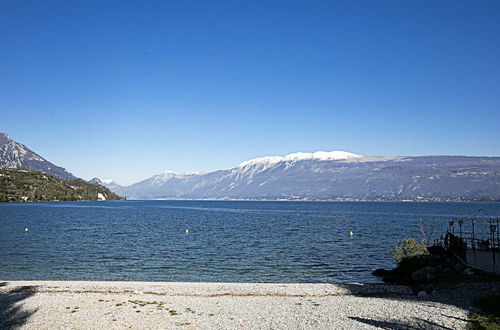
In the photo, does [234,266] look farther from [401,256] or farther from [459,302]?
[459,302]

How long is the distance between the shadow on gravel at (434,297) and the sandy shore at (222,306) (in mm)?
42

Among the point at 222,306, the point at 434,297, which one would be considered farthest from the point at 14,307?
the point at 434,297

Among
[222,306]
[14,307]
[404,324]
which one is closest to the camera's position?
[404,324]

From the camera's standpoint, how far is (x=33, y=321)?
61.8ft

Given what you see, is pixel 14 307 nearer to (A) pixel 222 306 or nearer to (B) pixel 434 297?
(A) pixel 222 306

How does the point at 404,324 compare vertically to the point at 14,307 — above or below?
above

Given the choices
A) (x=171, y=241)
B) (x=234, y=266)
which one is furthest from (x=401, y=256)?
(x=171, y=241)

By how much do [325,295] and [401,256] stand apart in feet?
50.6

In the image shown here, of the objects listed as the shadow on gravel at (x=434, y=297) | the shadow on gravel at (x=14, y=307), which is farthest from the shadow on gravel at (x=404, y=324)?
the shadow on gravel at (x=14, y=307)

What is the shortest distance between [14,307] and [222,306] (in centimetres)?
1058

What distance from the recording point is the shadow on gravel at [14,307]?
1872 cm

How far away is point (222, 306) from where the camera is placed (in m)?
21.9

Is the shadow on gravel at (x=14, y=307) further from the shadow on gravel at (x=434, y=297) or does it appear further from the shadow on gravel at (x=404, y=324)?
the shadow on gravel at (x=404, y=324)

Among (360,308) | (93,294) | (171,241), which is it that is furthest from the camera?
(171,241)
